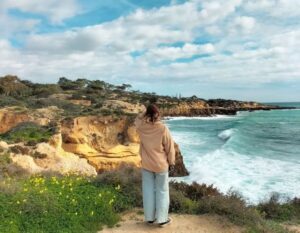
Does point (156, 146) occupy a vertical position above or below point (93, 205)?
above

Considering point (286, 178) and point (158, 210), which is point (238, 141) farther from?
point (158, 210)

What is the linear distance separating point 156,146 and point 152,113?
52cm

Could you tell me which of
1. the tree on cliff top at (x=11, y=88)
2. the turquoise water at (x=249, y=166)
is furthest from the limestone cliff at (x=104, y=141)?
the tree on cliff top at (x=11, y=88)

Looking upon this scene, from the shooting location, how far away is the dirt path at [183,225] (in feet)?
21.9

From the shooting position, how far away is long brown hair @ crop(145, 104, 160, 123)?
6629mm

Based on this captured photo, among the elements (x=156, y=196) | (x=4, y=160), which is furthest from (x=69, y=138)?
(x=156, y=196)

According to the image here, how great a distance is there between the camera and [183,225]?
689 centimetres

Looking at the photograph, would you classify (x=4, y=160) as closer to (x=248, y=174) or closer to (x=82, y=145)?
(x=82, y=145)

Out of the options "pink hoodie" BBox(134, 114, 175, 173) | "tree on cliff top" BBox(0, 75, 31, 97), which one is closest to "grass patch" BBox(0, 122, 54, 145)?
"pink hoodie" BBox(134, 114, 175, 173)

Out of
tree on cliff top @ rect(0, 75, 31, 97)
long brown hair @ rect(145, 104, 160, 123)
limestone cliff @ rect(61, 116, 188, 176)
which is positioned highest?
tree on cliff top @ rect(0, 75, 31, 97)

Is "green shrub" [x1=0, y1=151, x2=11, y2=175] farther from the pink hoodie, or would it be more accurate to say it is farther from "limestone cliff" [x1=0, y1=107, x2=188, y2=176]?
the pink hoodie

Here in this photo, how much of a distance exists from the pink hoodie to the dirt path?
943 mm

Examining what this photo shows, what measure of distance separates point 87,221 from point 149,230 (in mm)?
998

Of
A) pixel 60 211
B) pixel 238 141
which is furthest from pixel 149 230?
pixel 238 141
